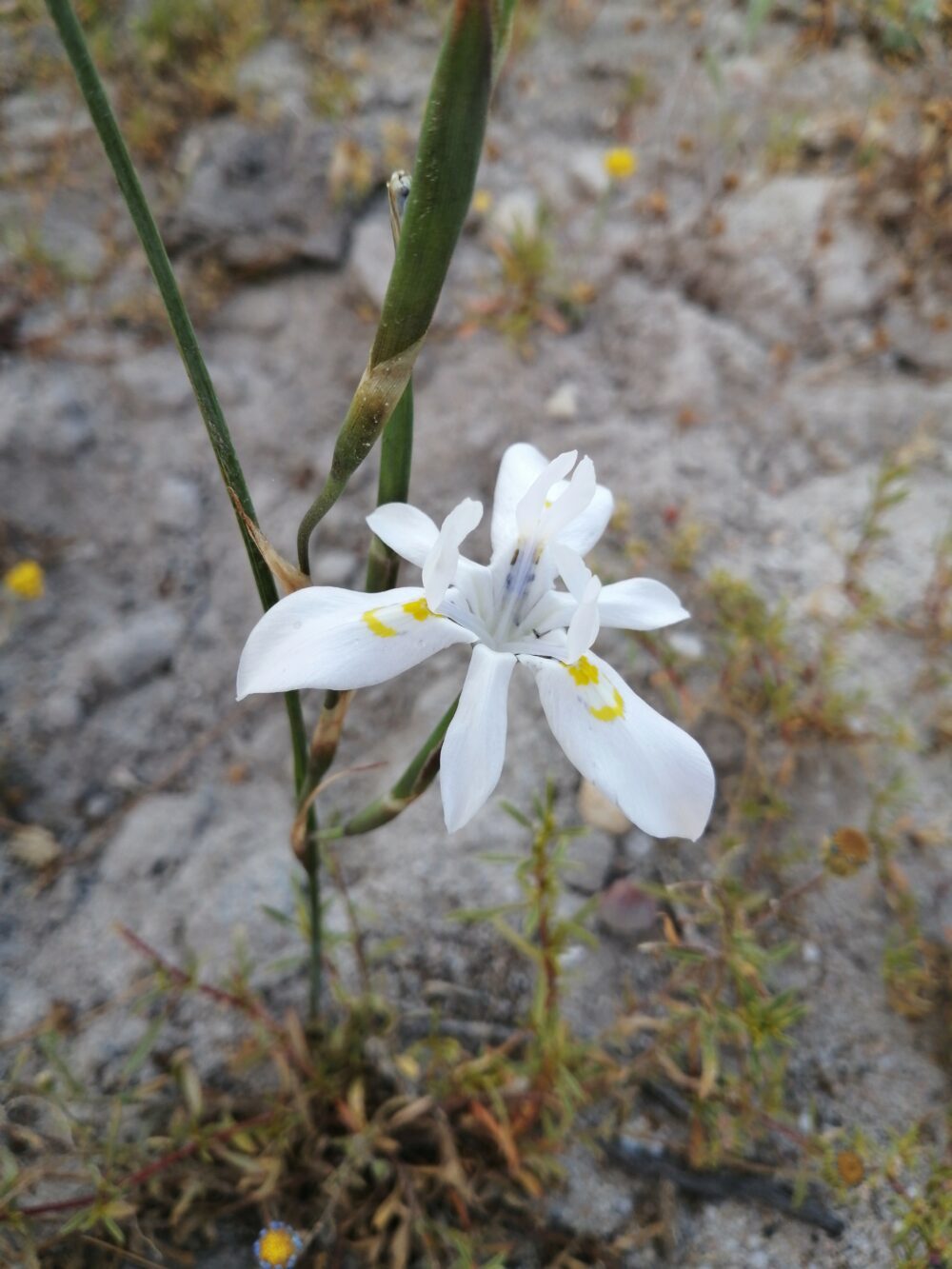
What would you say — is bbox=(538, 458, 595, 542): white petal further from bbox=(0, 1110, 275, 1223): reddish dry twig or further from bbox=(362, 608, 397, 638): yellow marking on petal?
bbox=(0, 1110, 275, 1223): reddish dry twig

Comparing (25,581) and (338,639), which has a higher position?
(338,639)

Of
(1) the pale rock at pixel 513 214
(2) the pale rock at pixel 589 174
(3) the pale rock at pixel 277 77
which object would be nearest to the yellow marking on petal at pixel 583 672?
(1) the pale rock at pixel 513 214

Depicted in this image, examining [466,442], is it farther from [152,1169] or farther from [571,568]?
[152,1169]

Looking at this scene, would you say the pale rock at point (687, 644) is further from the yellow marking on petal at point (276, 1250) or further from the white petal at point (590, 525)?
the yellow marking on petal at point (276, 1250)

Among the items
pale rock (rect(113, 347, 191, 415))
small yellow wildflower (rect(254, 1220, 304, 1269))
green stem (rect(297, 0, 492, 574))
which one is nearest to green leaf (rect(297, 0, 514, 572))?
green stem (rect(297, 0, 492, 574))

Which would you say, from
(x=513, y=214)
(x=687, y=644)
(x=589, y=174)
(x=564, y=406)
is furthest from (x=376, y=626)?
(x=589, y=174)

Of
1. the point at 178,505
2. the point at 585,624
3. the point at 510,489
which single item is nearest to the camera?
the point at 585,624
